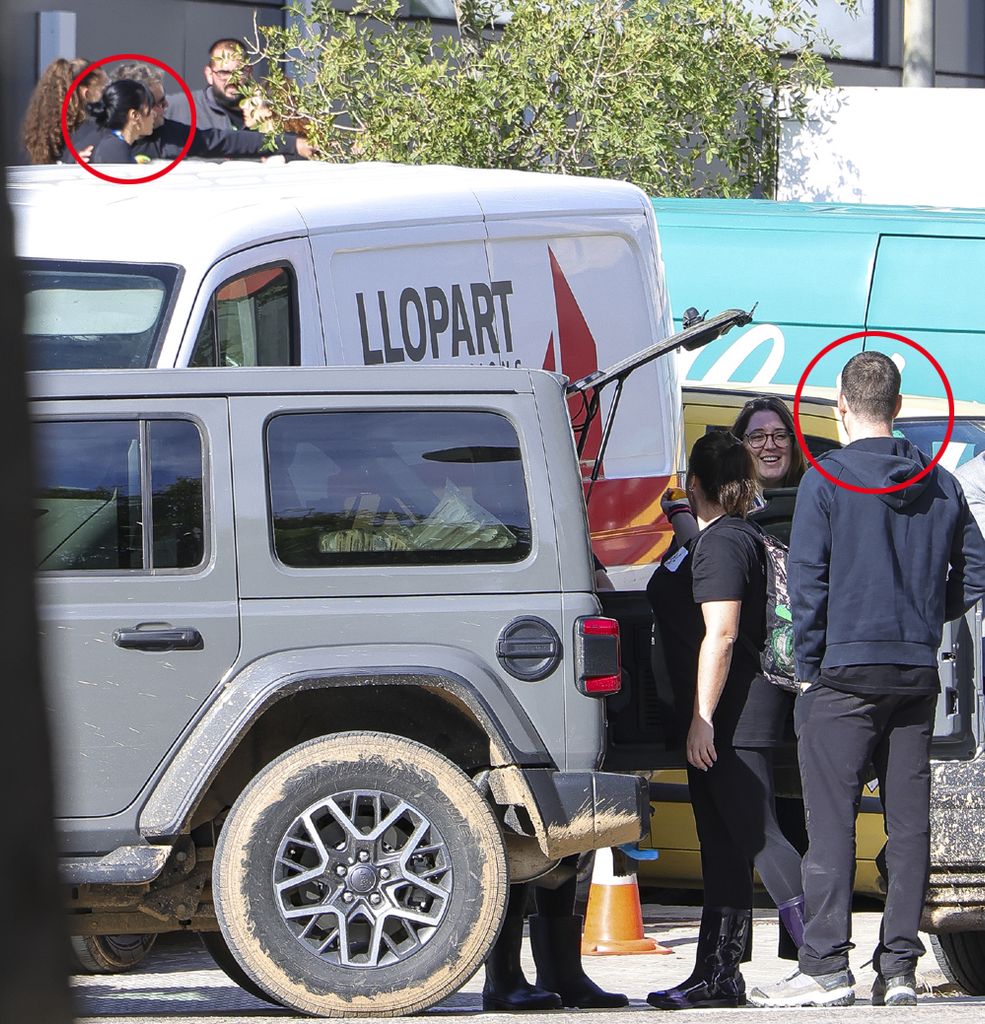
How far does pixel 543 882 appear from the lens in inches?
227

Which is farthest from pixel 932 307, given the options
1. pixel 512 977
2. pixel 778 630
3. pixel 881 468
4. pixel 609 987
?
pixel 512 977

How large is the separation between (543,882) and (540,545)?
116 centimetres

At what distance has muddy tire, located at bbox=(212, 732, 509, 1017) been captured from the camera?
493cm

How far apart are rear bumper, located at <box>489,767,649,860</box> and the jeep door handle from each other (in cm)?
90

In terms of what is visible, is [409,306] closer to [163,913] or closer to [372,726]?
[372,726]

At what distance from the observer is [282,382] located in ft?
17.1

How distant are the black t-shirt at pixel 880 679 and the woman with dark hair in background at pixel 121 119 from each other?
5.42 metres

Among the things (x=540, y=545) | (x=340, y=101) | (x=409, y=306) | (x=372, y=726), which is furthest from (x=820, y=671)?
(x=340, y=101)

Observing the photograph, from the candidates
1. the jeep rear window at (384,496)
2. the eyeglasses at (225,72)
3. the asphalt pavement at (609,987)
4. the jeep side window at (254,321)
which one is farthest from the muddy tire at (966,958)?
the eyeglasses at (225,72)

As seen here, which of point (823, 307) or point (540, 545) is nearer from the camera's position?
point (540, 545)

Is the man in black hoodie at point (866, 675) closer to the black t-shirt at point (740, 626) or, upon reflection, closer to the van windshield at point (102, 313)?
the black t-shirt at point (740, 626)

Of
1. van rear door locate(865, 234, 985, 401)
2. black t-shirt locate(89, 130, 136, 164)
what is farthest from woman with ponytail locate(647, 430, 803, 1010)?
van rear door locate(865, 234, 985, 401)

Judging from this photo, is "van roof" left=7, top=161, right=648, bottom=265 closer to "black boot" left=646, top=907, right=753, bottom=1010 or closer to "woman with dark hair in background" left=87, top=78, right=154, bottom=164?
"woman with dark hair in background" left=87, top=78, right=154, bottom=164

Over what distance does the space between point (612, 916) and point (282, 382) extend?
2905 millimetres
